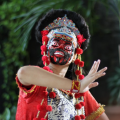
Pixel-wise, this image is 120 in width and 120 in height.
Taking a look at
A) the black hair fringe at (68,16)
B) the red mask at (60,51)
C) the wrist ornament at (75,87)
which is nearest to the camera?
the wrist ornament at (75,87)

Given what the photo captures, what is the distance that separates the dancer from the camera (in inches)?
41.9

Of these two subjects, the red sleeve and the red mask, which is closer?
the red mask

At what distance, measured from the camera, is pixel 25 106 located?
48.9 inches

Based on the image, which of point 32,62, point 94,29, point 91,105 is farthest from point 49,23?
Result: point 94,29

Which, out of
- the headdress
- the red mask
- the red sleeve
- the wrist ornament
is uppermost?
the headdress

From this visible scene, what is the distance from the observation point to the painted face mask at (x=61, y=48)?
1280mm

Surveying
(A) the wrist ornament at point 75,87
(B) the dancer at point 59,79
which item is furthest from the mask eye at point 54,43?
(A) the wrist ornament at point 75,87

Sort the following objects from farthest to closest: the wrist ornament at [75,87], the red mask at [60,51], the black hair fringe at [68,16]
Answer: the black hair fringe at [68,16] → the red mask at [60,51] → the wrist ornament at [75,87]

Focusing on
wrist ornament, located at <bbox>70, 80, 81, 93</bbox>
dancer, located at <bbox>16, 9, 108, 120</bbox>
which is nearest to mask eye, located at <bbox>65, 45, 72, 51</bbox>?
dancer, located at <bbox>16, 9, 108, 120</bbox>

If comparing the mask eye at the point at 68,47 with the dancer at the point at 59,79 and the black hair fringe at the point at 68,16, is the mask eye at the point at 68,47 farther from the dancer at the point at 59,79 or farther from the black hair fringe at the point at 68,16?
the black hair fringe at the point at 68,16

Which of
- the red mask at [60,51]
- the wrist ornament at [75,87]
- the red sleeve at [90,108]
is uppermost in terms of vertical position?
the red mask at [60,51]

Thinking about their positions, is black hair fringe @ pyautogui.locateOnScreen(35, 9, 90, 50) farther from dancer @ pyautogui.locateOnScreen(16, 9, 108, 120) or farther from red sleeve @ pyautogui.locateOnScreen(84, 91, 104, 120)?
red sleeve @ pyautogui.locateOnScreen(84, 91, 104, 120)

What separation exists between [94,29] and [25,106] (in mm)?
2925

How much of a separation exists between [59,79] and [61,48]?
327 mm
